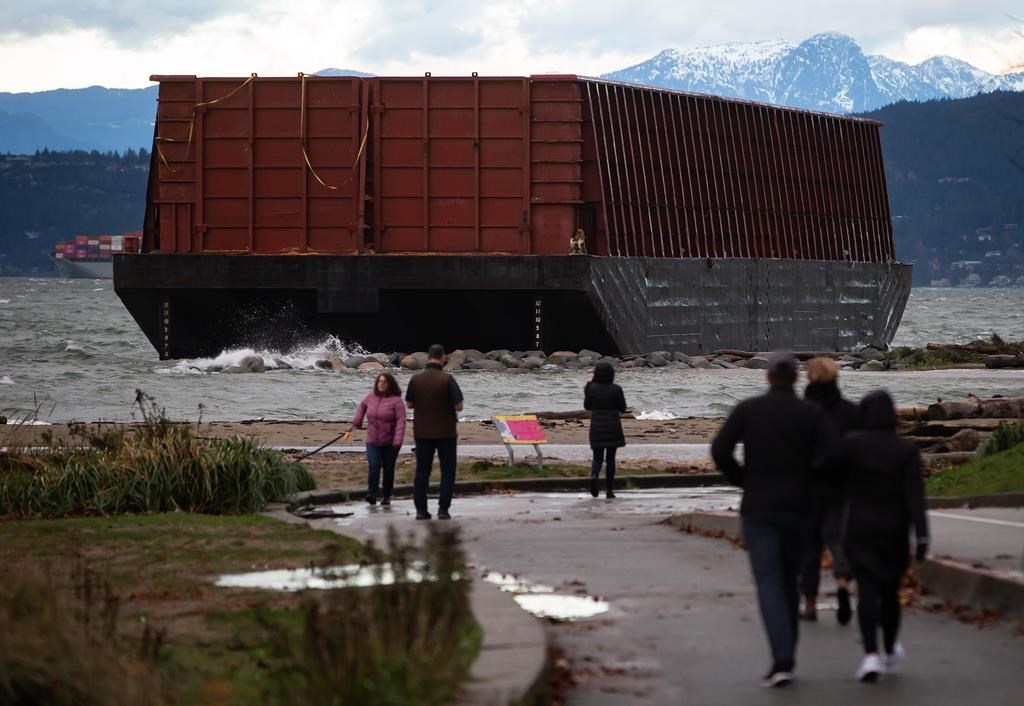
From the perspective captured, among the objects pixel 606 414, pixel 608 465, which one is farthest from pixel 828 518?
pixel 608 465

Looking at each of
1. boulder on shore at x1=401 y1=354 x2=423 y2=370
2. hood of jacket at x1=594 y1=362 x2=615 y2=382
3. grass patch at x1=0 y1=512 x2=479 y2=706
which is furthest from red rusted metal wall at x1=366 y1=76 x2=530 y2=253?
grass patch at x1=0 y1=512 x2=479 y2=706

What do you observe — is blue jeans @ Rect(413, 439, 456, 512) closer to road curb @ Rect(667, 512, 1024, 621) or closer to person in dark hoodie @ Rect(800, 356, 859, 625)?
road curb @ Rect(667, 512, 1024, 621)

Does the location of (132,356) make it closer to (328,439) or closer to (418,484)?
(328,439)

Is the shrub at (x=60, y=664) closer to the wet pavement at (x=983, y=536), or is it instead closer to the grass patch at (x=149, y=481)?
the wet pavement at (x=983, y=536)

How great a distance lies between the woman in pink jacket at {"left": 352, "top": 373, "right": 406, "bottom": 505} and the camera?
1955 cm

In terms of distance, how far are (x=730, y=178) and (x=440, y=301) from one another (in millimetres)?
15029

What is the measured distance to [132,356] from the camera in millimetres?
66125

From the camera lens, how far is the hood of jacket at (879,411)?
9914 millimetres

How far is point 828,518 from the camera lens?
11.7 m

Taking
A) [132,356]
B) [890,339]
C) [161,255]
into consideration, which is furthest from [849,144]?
[161,255]

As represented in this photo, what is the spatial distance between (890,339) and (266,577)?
66696 mm

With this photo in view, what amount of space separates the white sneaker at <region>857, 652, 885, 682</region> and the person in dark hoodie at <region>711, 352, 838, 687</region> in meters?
0.40

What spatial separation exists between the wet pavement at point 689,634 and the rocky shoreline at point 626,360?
30803mm

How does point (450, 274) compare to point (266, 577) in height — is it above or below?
above
